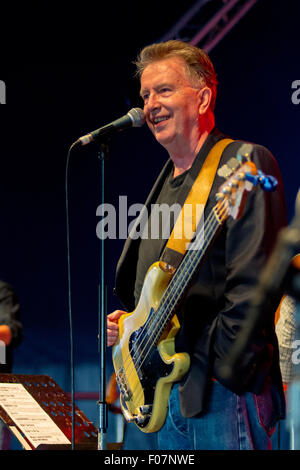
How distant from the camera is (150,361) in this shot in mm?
2078

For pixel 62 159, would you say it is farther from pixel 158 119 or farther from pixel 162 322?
pixel 162 322

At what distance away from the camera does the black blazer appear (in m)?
1.81

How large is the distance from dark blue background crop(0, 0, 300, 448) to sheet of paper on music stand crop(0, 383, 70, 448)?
3.24 metres

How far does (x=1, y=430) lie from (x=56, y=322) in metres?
2.56

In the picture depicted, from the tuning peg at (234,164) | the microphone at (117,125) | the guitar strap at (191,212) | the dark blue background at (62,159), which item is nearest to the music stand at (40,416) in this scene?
the guitar strap at (191,212)

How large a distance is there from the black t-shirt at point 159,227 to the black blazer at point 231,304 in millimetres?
286

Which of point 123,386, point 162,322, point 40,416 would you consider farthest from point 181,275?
point 40,416

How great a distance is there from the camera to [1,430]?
3510 mm

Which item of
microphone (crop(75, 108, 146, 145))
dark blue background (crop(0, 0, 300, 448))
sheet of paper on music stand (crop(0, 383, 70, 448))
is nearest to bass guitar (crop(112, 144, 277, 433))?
sheet of paper on music stand (crop(0, 383, 70, 448))

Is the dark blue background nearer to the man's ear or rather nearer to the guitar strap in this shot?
the man's ear

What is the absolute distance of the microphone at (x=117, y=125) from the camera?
7.19ft

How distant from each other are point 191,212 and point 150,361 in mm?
524

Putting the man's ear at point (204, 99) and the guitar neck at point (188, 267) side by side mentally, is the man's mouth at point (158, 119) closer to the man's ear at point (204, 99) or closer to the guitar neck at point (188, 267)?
the man's ear at point (204, 99)
